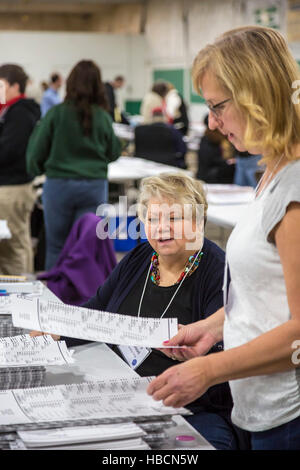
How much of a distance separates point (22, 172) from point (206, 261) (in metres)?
3.05

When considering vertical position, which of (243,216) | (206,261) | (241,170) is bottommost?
(241,170)

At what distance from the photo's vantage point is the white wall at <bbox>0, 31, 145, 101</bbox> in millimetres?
17828

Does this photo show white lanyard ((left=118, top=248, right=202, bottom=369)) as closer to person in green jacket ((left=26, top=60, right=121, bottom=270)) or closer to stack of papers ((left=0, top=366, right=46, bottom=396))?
stack of papers ((left=0, top=366, right=46, bottom=396))

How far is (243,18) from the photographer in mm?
14305

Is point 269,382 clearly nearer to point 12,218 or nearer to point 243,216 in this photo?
point 243,216

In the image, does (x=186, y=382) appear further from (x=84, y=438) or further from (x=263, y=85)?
(x=263, y=85)

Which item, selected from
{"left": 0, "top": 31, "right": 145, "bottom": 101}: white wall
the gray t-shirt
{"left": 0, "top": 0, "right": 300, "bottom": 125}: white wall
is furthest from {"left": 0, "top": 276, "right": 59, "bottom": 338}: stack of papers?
{"left": 0, "top": 31, "right": 145, "bottom": 101}: white wall

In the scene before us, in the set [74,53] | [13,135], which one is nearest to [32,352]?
[13,135]

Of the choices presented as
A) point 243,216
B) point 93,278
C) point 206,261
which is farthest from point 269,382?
point 93,278

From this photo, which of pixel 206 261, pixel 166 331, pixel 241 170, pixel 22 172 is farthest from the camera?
pixel 241 170

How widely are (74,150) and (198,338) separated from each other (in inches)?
125

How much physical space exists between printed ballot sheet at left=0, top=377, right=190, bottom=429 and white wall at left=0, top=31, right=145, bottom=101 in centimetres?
1643

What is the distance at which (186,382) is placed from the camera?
4.09 feet

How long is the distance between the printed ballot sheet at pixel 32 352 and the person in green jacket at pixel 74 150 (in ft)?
9.10
